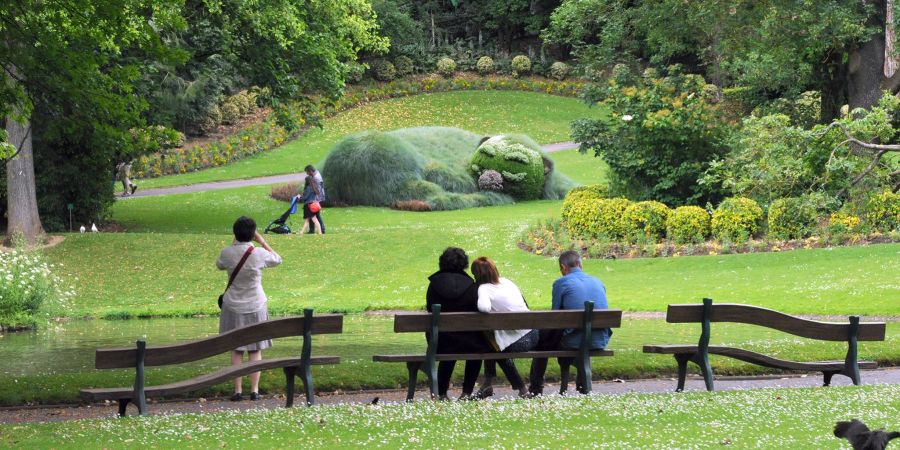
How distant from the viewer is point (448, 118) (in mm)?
56125

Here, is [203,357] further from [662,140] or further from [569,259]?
[662,140]

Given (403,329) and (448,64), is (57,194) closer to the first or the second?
(403,329)

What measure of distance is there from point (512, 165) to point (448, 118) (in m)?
19.5

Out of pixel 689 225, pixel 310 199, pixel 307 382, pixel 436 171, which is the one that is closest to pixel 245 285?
pixel 307 382

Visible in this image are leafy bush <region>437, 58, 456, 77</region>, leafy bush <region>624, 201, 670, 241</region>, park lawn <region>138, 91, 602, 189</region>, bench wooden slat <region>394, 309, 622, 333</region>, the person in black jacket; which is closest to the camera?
bench wooden slat <region>394, 309, 622, 333</region>

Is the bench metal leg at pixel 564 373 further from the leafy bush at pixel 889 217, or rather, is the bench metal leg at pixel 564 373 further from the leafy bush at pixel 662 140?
the leafy bush at pixel 662 140

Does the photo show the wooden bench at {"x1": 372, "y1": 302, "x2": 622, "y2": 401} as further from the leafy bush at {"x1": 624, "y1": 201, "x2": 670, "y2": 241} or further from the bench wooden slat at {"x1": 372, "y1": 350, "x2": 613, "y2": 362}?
the leafy bush at {"x1": 624, "y1": 201, "x2": 670, "y2": 241}

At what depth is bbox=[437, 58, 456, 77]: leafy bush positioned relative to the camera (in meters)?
62.7

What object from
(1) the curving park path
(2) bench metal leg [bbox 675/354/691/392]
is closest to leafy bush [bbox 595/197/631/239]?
(2) bench metal leg [bbox 675/354/691/392]

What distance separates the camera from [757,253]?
22500 millimetres

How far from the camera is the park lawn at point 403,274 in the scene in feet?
63.5

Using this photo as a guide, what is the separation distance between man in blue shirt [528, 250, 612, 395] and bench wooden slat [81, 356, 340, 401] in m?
1.94

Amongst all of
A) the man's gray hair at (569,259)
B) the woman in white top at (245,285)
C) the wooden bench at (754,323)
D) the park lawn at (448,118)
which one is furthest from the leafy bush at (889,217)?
the park lawn at (448,118)

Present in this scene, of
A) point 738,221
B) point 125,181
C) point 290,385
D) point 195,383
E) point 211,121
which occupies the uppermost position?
point 211,121
